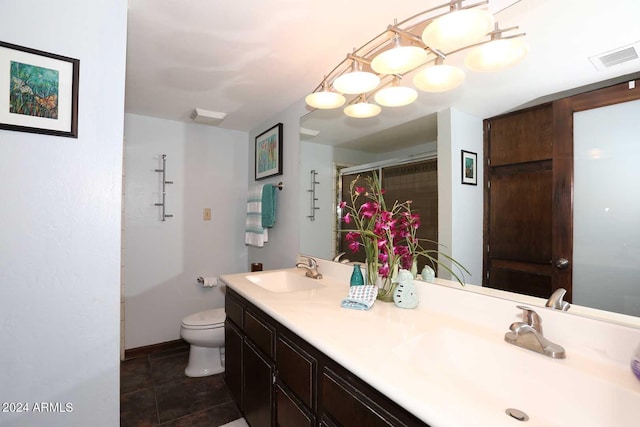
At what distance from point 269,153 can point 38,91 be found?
173 cm

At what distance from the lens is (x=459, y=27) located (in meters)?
0.98

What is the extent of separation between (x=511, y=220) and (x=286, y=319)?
0.93 meters

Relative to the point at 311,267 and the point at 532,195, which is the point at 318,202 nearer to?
the point at 311,267

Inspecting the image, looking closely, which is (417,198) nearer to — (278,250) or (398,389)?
(398,389)

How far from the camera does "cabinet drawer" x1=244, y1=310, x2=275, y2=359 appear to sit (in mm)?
1322

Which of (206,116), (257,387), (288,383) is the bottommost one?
(257,387)

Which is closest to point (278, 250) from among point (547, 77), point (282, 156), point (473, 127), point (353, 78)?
point (282, 156)

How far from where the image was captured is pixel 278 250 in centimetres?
263

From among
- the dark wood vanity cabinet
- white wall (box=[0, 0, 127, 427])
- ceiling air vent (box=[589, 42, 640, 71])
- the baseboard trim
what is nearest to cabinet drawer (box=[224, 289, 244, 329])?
the dark wood vanity cabinet

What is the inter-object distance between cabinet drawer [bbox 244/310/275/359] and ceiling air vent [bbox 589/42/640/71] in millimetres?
1478

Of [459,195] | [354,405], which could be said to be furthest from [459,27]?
[354,405]

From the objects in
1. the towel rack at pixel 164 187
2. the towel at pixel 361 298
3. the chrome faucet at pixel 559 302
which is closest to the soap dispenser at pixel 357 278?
the towel at pixel 361 298

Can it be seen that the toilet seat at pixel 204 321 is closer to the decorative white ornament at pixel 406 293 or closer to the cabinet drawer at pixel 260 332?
the cabinet drawer at pixel 260 332

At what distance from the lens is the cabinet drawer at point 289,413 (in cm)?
104
